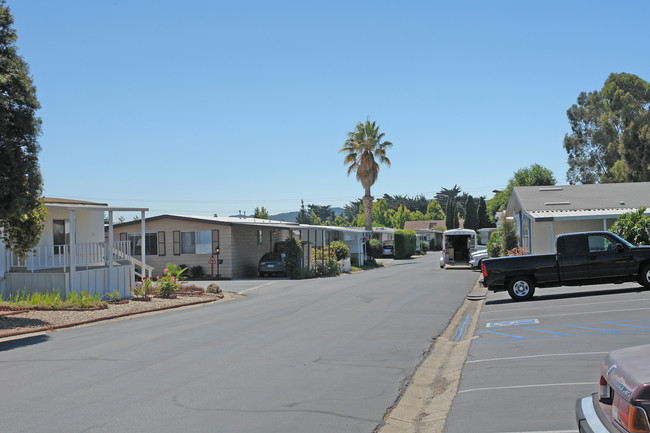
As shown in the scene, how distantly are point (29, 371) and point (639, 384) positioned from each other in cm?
847

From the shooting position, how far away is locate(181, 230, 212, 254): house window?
33094 mm

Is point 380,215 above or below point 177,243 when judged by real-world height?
above

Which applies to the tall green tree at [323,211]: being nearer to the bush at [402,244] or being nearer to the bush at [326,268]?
the bush at [402,244]

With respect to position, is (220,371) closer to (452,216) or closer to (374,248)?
(374,248)

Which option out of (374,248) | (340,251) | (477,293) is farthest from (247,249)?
(374,248)

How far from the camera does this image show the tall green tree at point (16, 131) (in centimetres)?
1327

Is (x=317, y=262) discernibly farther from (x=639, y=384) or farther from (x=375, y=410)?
(x=639, y=384)

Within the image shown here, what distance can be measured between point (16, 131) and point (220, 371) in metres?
8.64

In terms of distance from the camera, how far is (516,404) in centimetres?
639

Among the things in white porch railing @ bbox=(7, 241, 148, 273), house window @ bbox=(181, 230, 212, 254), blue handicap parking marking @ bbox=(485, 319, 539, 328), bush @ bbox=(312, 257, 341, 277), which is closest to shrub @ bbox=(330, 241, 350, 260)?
bush @ bbox=(312, 257, 341, 277)

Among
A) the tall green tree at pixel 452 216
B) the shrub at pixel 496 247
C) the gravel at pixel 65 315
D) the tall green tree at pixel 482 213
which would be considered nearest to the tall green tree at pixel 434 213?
the tall green tree at pixel 452 216

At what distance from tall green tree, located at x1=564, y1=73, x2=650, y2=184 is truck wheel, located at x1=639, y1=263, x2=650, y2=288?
34857 mm

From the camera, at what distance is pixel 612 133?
5556cm

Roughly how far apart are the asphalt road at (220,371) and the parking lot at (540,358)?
3.60 ft
